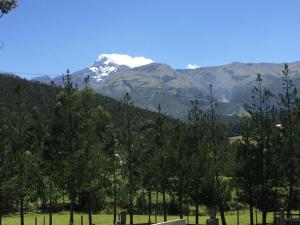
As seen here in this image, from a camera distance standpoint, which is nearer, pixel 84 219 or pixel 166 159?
pixel 166 159

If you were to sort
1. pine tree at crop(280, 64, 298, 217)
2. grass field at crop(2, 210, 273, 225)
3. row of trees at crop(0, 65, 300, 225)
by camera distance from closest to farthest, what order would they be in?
1. row of trees at crop(0, 65, 300, 225)
2. pine tree at crop(280, 64, 298, 217)
3. grass field at crop(2, 210, 273, 225)

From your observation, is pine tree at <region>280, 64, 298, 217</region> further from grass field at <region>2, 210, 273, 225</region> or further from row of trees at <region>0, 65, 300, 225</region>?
grass field at <region>2, 210, 273, 225</region>

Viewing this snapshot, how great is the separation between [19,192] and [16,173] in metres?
2.47

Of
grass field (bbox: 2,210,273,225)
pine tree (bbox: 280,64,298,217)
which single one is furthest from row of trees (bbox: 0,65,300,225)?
grass field (bbox: 2,210,273,225)

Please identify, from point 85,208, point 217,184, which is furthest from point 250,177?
point 85,208

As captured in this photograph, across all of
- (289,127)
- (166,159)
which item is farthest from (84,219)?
(289,127)

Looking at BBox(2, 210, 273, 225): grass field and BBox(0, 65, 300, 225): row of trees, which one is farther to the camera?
BBox(2, 210, 273, 225): grass field

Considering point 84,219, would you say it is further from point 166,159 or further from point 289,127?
point 289,127

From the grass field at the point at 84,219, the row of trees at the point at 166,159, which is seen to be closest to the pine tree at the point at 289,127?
the row of trees at the point at 166,159

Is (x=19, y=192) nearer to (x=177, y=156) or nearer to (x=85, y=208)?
(x=177, y=156)

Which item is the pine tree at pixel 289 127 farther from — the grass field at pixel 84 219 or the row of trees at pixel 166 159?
the grass field at pixel 84 219

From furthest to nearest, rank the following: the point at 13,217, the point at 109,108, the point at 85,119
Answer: the point at 109,108 → the point at 13,217 → the point at 85,119

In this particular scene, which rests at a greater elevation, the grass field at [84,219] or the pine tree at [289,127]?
the pine tree at [289,127]

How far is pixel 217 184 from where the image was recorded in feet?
161
